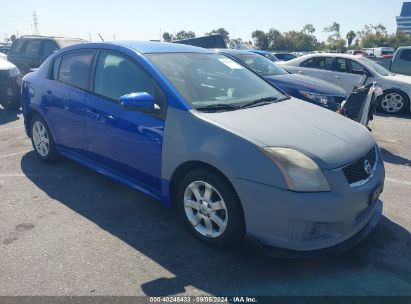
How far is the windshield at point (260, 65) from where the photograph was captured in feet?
25.0

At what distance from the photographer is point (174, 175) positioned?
124 inches

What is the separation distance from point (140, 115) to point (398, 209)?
286 cm

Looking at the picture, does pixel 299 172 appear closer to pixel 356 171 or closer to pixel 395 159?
pixel 356 171

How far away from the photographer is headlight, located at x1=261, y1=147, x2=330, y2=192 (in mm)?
2543

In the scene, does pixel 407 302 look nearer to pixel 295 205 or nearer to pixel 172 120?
pixel 295 205

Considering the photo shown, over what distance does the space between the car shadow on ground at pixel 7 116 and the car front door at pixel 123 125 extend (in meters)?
4.91

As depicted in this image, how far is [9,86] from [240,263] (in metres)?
7.71

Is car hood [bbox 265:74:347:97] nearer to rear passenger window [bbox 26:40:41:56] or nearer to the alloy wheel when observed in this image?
the alloy wheel

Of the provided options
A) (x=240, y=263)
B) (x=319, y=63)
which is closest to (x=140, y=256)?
(x=240, y=263)

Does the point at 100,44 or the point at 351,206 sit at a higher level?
the point at 100,44

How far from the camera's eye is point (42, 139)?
485 cm

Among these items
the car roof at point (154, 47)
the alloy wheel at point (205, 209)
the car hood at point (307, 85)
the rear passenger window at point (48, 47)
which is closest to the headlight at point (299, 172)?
the alloy wheel at point (205, 209)

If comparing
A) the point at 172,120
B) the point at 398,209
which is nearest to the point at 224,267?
the point at 172,120

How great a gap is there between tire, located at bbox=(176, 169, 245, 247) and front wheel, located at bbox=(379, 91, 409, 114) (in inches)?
315
